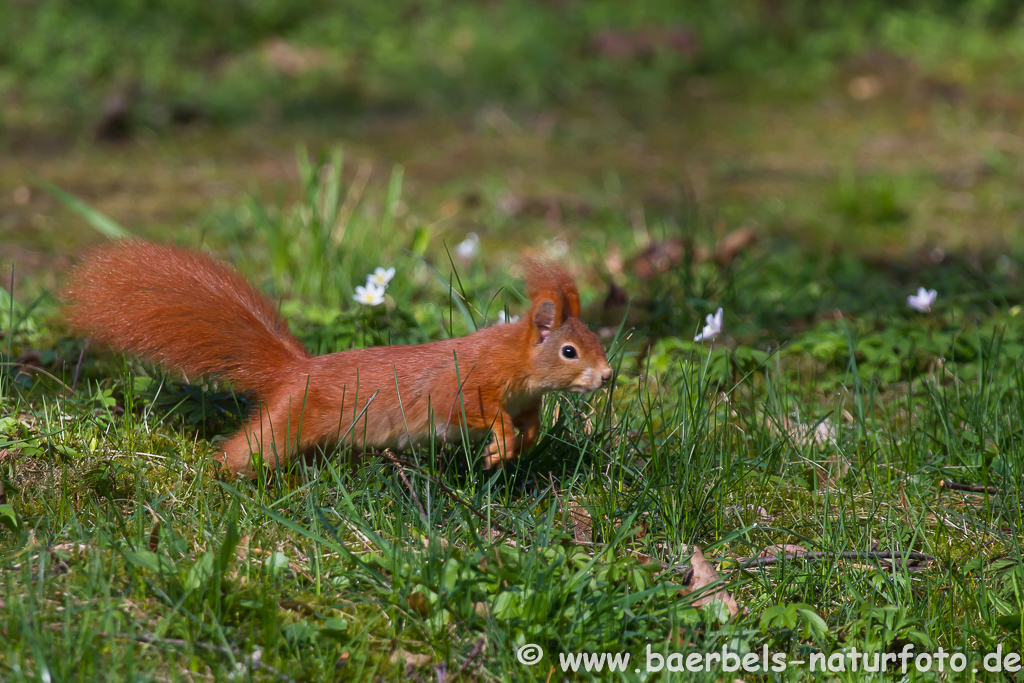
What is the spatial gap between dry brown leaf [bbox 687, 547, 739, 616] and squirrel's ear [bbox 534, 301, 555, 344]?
55 centimetres

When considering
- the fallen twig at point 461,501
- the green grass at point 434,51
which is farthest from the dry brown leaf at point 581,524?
the green grass at point 434,51

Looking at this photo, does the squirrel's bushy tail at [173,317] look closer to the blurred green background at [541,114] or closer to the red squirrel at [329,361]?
the red squirrel at [329,361]

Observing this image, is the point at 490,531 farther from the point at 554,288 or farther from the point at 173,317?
the point at 173,317

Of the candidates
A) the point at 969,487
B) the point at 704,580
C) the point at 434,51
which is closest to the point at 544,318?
the point at 704,580

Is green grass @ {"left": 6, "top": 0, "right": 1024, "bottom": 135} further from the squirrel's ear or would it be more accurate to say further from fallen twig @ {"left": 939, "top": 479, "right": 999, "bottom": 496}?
fallen twig @ {"left": 939, "top": 479, "right": 999, "bottom": 496}

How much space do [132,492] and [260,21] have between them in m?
7.56

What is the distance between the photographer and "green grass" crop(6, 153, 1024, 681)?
5.67 feet

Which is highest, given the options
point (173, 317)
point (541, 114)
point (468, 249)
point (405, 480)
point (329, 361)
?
point (173, 317)

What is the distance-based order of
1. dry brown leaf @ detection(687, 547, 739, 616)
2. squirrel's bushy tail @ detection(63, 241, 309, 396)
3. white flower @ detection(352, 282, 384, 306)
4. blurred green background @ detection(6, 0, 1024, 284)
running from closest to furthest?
1. dry brown leaf @ detection(687, 547, 739, 616)
2. squirrel's bushy tail @ detection(63, 241, 309, 396)
3. white flower @ detection(352, 282, 384, 306)
4. blurred green background @ detection(6, 0, 1024, 284)

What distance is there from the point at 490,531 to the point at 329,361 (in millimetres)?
561

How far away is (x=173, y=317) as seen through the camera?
222 cm

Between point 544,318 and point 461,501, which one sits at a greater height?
point 544,318

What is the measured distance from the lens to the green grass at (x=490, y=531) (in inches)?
68.1

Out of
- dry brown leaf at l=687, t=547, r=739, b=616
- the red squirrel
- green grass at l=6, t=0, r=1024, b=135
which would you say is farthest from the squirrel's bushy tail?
green grass at l=6, t=0, r=1024, b=135
